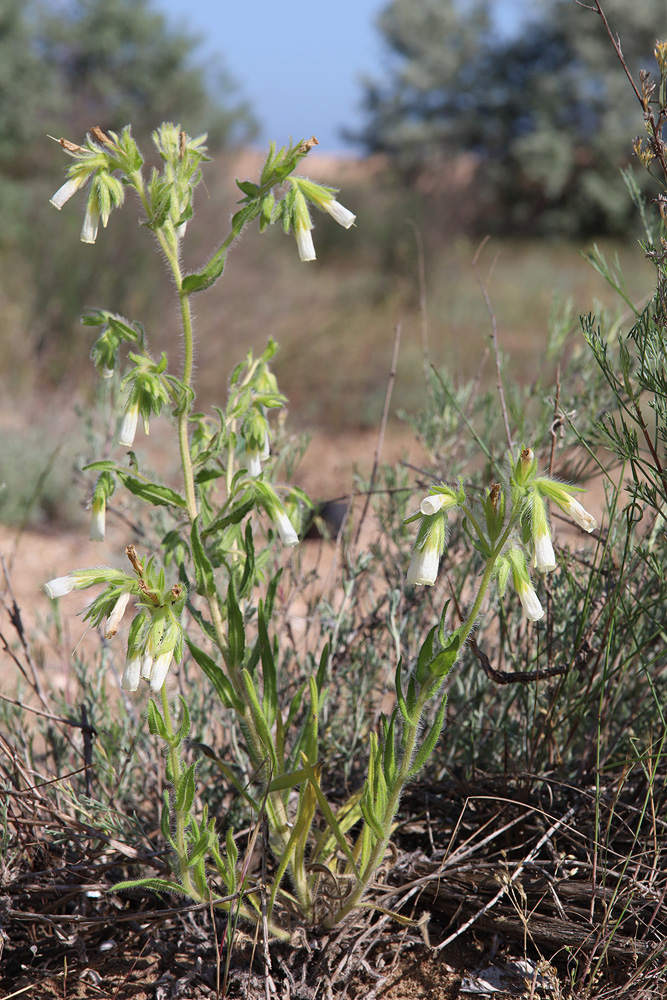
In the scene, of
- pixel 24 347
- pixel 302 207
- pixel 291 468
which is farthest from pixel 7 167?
pixel 302 207

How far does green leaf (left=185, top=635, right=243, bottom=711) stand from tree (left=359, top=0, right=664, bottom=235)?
1897 centimetres

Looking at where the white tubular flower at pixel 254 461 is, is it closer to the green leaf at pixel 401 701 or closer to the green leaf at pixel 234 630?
the green leaf at pixel 234 630

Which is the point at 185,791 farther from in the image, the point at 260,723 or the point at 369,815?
the point at 369,815

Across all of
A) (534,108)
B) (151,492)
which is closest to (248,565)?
(151,492)

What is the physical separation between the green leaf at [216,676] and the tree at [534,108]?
1897 centimetres

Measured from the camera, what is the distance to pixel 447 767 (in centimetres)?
201

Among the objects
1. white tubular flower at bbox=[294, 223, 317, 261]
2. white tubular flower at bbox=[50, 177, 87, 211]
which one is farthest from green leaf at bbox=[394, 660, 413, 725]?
white tubular flower at bbox=[50, 177, 87, 211]

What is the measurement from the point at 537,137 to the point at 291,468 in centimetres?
1964

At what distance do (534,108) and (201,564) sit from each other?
2207 cm

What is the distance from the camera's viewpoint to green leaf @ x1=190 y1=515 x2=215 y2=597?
55.3 inches

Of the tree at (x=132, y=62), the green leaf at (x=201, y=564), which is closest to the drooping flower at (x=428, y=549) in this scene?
the green leaf at (x=201, y=564)

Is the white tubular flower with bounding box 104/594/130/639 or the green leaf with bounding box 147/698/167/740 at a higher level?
the white tubular flower with bounding box 104/594/130/639

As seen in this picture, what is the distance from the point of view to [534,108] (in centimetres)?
2031

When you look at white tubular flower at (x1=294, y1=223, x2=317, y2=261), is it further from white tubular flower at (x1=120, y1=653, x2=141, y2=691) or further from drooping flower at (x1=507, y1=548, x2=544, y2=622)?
white tubular flower at (x1=120, y1=653, x2=141, y2=691)
